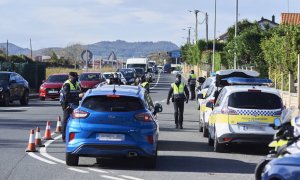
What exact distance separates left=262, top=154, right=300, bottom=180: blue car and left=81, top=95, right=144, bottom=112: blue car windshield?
5648 mm

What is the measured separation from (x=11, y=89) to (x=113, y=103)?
67.4 ft

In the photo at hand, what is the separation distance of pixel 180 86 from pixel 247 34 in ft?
96.4

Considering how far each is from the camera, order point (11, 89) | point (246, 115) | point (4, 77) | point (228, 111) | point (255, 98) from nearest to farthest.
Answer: point (246, 115) → point (228, 111) → point (255, 98) → point (11, 89) → point (4, 77)

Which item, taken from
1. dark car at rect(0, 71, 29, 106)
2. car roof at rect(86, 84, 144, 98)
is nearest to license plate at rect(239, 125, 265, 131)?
car roof at rect(86, 84, 144, 98)

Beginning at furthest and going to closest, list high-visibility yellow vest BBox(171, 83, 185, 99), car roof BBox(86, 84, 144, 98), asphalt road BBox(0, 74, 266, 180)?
1. high-visibility yellow vest BBox(171, 83, 185, 99)
2. car roof BBox(86, 84, 144, 98)
3. asphalt road BBox(0, 74, 266, 180)

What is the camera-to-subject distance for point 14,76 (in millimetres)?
34438

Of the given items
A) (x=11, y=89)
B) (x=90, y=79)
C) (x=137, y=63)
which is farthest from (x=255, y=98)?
(x=137, y=63)

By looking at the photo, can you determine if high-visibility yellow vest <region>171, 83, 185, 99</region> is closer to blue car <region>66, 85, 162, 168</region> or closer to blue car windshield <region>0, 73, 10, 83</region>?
blue car <region>66, 85, 162, 168</region>

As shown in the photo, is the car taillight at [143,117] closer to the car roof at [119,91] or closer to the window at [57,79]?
the car roof at [119,91]

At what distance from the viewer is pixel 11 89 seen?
3325cm

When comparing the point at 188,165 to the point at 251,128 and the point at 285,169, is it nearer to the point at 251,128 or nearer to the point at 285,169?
the point at 251,128

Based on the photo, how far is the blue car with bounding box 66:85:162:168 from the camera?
516 inches

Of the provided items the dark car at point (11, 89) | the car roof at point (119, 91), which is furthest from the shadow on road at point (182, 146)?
the dark car at point (11, 89)

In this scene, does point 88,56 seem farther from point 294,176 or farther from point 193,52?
point 193,52
